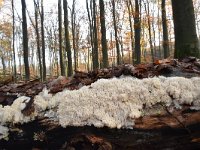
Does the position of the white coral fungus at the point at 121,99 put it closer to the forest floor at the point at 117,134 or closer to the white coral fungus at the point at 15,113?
the forest floor at the point at 117,134

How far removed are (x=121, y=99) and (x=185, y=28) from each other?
308 cm

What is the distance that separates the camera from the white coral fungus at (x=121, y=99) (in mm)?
1966

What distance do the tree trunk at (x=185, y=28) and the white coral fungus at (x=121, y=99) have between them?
2.60 m

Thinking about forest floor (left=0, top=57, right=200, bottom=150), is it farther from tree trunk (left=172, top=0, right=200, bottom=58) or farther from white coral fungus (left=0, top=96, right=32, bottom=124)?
tree trunk (left=172, top=0, right=200, bottom=58)

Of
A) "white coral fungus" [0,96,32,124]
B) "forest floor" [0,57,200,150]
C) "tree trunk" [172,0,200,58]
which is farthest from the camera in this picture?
"tree trunk" [172,0,200,58]

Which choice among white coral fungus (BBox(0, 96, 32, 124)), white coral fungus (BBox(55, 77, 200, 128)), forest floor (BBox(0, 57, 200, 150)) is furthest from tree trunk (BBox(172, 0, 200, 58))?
white coral fungus (BBox(0, 96, 32, 124))

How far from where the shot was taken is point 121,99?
2.00 m

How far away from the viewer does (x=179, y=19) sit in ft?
15.3

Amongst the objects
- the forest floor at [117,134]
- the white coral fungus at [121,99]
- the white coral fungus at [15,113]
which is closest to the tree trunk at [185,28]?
the forest floor at [117,134]

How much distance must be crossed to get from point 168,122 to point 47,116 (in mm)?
890

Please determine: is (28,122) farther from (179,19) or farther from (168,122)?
(179,19)

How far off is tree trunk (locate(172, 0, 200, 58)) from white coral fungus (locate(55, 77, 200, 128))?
260cm

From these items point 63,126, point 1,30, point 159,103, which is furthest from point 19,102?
point 1,30

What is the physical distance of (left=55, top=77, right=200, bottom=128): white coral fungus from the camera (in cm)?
197
